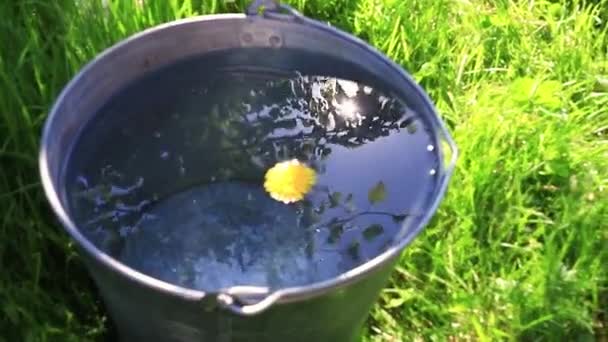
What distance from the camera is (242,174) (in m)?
1.75

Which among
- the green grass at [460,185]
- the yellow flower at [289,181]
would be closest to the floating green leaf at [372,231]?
the yellow flower at [289,181]

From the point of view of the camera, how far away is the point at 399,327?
6.26 ft

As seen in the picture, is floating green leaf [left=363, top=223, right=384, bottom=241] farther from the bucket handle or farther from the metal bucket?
the bucket handle

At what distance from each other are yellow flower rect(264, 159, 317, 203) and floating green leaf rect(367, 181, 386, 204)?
0.13 metres

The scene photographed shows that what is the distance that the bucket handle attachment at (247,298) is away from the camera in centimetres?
119

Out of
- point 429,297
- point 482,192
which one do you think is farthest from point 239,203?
point 482,192

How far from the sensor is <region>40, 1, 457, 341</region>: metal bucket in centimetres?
126

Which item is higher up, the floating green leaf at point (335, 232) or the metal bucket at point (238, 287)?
the metal bucket at point (238, 287)

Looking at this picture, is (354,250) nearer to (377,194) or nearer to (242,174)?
(377,194)

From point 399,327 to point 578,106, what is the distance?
2.89 ft

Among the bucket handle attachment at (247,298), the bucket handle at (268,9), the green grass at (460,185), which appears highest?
the bucket handle at (268,9)

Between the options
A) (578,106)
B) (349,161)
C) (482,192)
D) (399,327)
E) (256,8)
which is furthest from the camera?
(578,106)

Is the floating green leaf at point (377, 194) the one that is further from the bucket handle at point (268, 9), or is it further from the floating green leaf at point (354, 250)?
the bucket handle at point (268, 9)

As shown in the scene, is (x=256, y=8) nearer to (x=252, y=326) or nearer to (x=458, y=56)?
(x=252, y=326)
